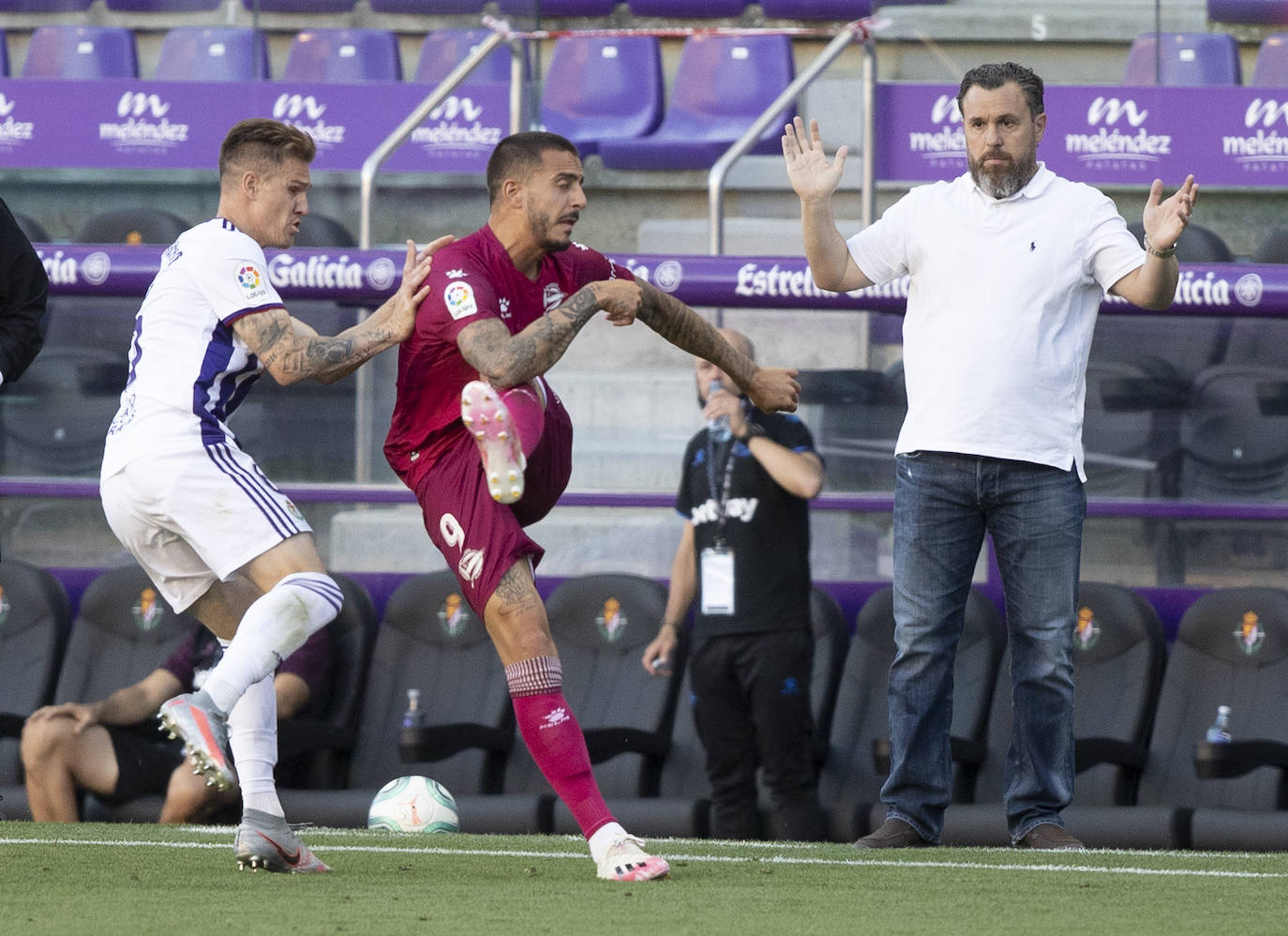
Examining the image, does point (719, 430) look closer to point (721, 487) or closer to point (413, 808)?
point (721, 487)

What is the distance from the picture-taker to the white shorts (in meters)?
4.36

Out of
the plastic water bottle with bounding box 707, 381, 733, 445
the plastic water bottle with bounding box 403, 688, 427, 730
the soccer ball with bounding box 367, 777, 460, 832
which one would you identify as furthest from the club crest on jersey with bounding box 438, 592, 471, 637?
the plastic water bottle with bounding box 707, 381, 733, 445

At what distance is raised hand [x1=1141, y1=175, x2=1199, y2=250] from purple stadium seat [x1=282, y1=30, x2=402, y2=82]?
545cm

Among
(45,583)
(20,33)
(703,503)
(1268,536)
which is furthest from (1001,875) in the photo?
(20,33)

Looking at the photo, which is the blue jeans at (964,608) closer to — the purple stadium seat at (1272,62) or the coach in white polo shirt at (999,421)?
the coach in white polo shirt at (999,421)

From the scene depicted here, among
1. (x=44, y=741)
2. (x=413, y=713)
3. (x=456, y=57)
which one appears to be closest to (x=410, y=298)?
(x=413, y=713)

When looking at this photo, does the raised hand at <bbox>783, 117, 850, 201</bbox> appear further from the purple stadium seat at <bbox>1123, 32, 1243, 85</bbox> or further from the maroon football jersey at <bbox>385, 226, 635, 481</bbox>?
the purple stadium seat at <bbox>1123, 32, 1243, 85</bbox>

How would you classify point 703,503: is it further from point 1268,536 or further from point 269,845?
point 269,845

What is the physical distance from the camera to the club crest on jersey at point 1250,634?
700 centimetres

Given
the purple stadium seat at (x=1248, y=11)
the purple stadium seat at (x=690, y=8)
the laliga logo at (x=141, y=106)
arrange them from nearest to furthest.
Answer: the purple stadium seat at (x=1248, y=11), the laliga logo at (x=141, y=106), the purple stadium seat at (x=690, y=8)

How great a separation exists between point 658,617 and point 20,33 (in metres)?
5.20

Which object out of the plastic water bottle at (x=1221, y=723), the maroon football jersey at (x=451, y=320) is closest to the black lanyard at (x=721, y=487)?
the plastic water bottle at (x=1221, y=723)

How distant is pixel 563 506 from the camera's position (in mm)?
7824

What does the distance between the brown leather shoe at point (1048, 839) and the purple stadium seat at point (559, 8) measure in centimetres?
548
